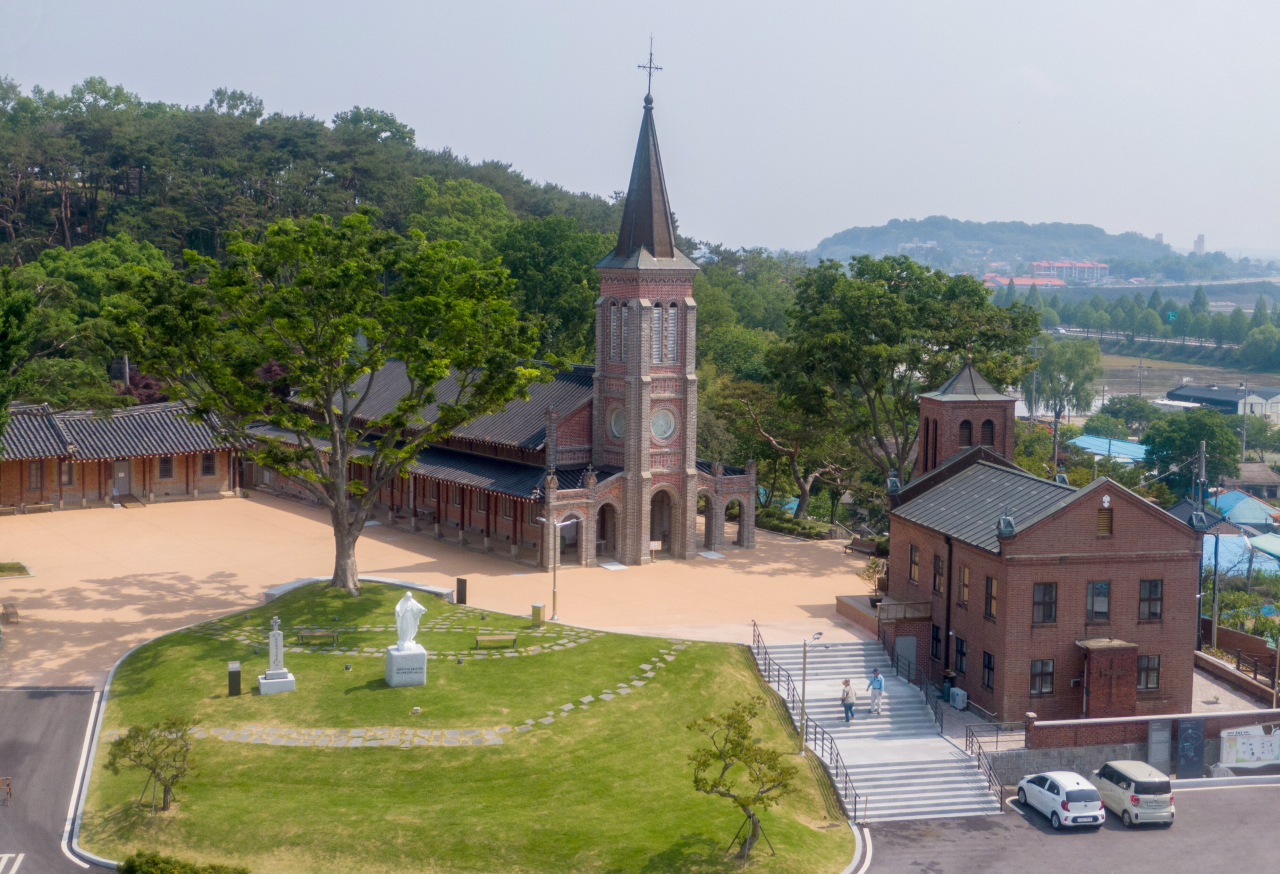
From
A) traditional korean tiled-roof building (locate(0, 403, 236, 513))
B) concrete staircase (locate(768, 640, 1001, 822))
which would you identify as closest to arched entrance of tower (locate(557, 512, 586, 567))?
concrete staircase (locate(768, 640, 1001, 822))

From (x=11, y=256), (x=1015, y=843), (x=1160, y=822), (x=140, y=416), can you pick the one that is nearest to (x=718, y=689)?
(x=1015, y=843)

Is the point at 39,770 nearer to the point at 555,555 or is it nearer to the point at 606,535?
the point at 555,555

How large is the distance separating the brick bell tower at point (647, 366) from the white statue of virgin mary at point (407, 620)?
16.7 m

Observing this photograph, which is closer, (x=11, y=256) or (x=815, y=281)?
(x=815, y=281)

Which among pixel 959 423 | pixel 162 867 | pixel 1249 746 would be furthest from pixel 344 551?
pixel 1249 746

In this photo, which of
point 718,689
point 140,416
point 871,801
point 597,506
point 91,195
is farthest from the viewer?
point 91,195

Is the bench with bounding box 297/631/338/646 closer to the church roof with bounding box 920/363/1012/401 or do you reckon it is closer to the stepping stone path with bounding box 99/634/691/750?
the stepping stone path with bounding box 99/634/691/750

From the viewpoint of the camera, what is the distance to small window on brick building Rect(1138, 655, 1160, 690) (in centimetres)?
4022

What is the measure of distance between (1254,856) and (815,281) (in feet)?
112

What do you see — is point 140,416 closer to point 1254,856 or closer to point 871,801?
point 871,801

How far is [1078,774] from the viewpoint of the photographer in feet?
120

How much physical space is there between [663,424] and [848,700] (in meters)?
18.9

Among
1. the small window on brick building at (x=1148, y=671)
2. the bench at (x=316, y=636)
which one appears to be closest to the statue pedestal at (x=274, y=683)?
the bench at (x=316, y=636)

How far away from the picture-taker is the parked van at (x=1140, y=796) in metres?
34.4
